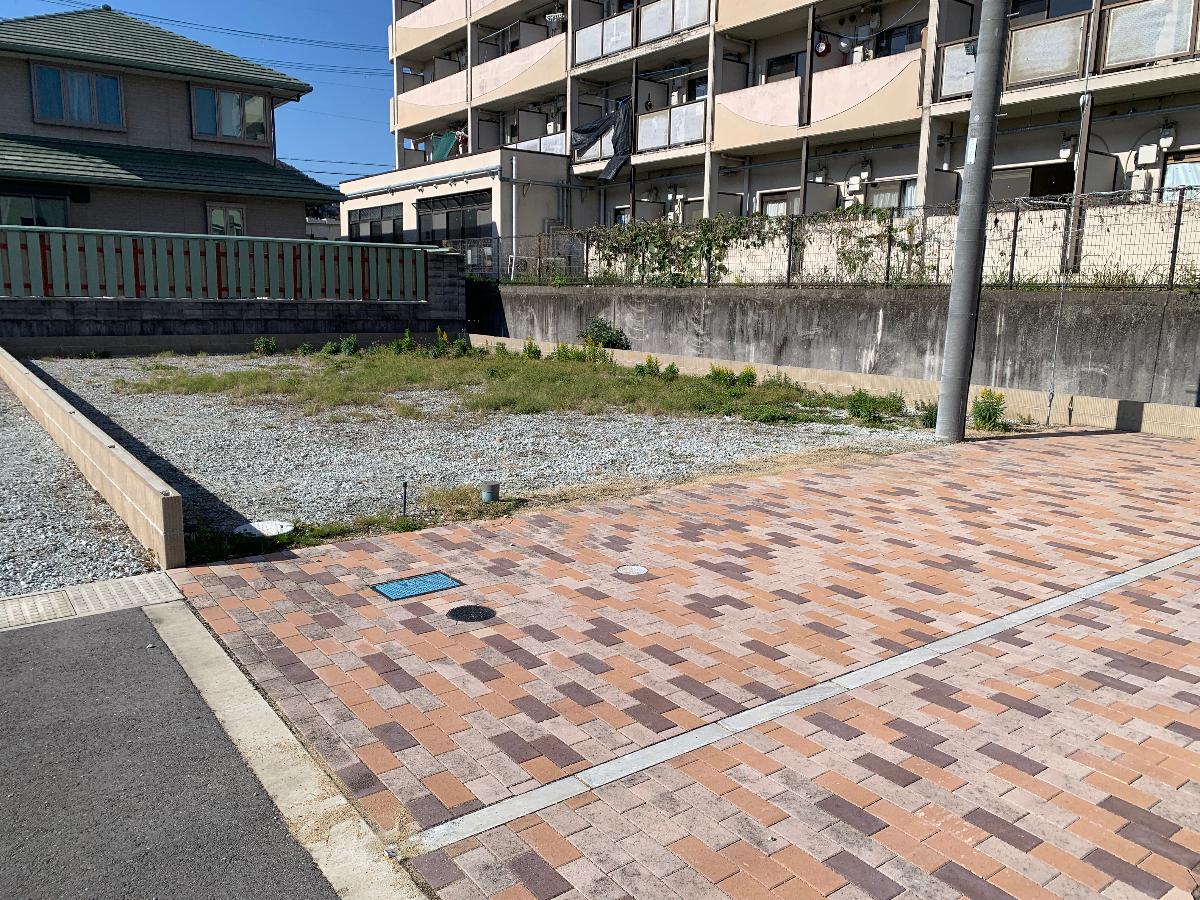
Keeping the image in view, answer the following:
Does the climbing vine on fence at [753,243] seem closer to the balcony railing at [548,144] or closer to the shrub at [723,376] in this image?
the shrub at [723,376]

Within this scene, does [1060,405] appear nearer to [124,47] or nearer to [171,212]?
[171,212]

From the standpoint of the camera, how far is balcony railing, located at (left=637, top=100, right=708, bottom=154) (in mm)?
23359

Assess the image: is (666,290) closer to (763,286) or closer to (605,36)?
(763,286)

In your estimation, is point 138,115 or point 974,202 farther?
point 138,115

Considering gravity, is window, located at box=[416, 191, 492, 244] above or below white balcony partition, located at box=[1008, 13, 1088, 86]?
below

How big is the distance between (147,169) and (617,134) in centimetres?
1308

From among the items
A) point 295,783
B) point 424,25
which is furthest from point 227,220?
point 295,783

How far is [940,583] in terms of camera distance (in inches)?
218

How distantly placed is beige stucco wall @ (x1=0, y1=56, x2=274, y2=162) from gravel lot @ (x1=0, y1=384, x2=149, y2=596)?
60.3 ft

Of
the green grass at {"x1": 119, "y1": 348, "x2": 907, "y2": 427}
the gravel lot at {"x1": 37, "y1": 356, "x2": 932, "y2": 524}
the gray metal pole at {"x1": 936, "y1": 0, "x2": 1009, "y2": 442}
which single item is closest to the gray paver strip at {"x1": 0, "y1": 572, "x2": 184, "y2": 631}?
the gravel lot at {"x1": 37, "y1": 356, "x2": 932, "y2": 524}

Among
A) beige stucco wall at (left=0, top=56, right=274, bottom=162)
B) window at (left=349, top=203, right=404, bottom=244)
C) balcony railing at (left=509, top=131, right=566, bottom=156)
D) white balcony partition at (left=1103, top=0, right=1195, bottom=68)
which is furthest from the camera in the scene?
window at (left=349, top=203, right=404, bottom=244)

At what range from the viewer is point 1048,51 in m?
15.9

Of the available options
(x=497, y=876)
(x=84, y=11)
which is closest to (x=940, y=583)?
(x=497, y=876)

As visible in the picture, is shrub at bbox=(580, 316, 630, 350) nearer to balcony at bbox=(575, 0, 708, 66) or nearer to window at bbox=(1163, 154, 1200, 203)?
balcony at bbox=(575, 0, 708, 66)
